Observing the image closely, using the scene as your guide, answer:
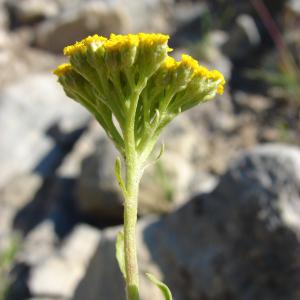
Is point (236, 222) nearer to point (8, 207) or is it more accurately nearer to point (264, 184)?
point (264, 184)

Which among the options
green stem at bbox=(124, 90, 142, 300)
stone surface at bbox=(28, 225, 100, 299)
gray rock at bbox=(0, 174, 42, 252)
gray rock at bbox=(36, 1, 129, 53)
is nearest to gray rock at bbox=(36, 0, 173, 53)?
gray rock at bbox=(36, 1, 129, 53)

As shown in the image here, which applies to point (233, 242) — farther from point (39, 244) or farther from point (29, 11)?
point (29, 11)

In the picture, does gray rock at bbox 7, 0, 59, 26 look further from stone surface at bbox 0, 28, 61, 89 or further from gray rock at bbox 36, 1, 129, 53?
gray rock at bbox 36, 1, 129, 53

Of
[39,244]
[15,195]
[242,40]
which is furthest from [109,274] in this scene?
[242,40]

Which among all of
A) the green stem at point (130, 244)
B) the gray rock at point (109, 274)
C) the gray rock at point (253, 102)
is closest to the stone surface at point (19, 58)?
the gray rock at point (253, 102)

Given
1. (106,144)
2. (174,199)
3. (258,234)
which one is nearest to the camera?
(258,234)

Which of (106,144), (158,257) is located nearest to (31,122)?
(106,144)
